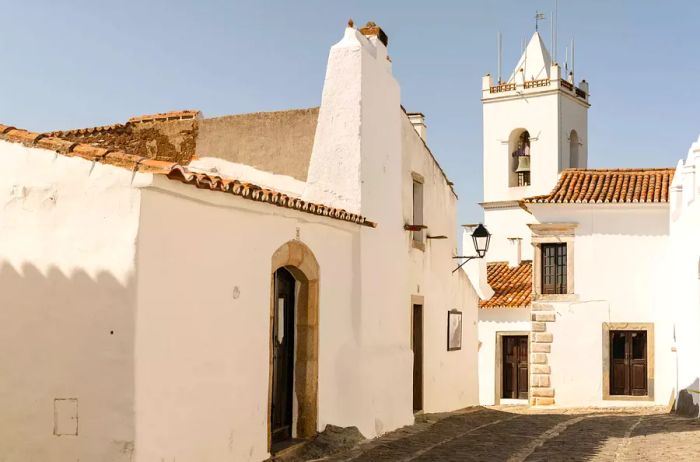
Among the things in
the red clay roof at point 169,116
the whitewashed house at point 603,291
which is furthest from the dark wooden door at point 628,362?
the red clay roof at point 169,116

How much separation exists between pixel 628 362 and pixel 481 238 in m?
7.77

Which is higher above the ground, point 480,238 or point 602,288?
point 480,238

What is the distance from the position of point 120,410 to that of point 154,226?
1489 millimetres

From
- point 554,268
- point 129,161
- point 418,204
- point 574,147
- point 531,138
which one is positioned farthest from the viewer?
Result: point 574,147

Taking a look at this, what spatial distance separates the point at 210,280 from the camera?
834 cm

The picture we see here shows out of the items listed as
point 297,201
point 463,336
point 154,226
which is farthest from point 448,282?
point 154,226

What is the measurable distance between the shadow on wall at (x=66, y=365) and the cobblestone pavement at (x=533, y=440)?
364 cm

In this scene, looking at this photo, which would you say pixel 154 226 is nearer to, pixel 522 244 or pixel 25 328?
pixel 25 328

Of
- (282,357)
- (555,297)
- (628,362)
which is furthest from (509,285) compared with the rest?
(282,357)

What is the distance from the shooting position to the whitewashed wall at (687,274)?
51.5ft

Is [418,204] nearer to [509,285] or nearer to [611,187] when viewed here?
[611,187]

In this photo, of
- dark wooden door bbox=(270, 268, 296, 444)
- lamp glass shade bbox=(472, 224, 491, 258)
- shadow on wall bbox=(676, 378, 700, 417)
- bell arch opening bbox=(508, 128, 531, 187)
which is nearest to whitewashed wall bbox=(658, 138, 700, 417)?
shadow on wall bbox=(676, 378, 700, 417)

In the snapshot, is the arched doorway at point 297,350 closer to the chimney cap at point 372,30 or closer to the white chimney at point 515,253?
the chimney cap at point 372,30

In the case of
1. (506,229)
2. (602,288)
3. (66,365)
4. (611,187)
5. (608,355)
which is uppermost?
(611,187)
